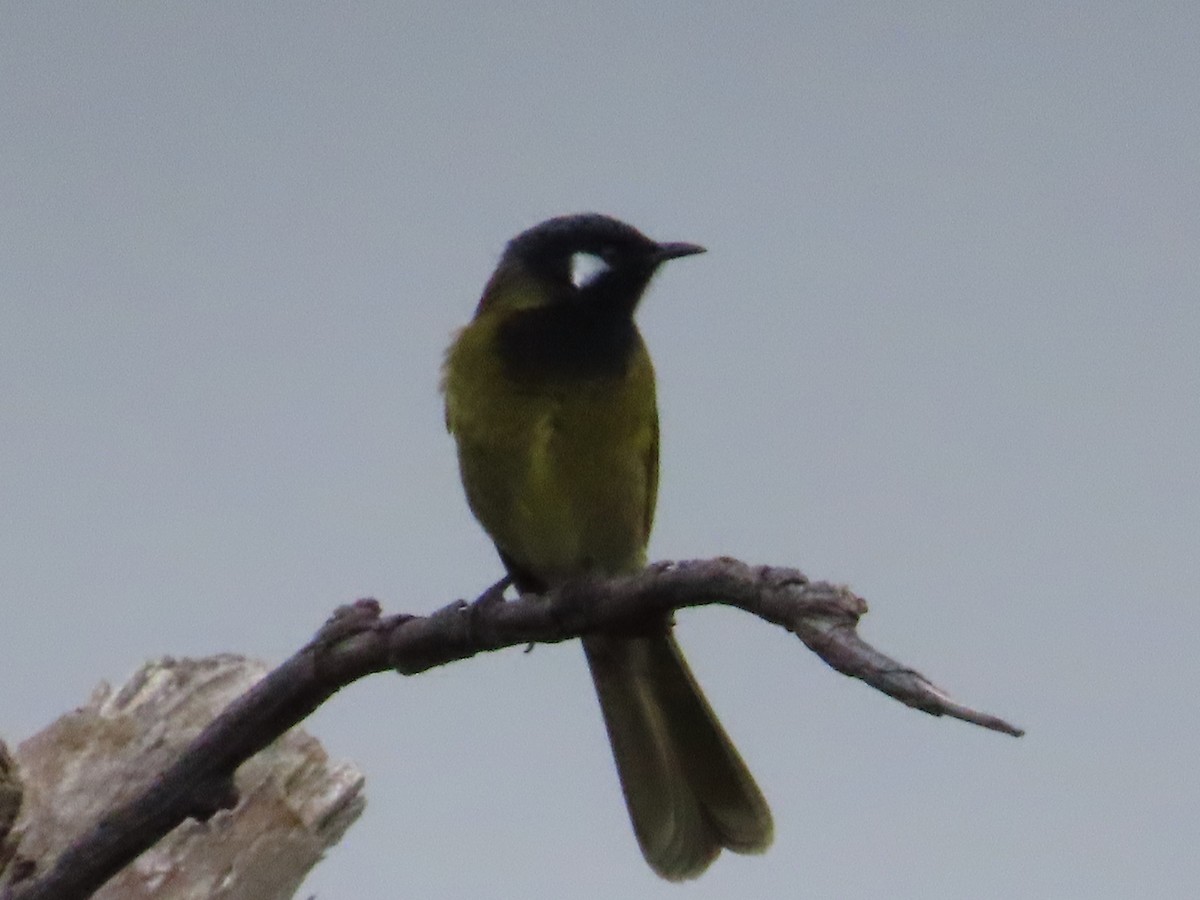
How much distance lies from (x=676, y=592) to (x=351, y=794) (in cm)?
245

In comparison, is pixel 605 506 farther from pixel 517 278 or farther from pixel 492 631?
pixel 492 631

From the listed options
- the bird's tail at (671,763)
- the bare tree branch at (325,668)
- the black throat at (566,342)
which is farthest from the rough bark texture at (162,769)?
the bare tree branch at (325,668)

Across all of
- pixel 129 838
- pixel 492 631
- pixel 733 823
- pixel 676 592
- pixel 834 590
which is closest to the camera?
pixel 834 590

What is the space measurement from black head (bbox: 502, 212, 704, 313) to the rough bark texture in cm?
145

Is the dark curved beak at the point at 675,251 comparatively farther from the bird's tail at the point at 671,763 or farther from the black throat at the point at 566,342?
the bird's tail at the point at 671,763

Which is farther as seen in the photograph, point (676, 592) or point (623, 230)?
point (623, 230)

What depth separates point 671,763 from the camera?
518 centimetres

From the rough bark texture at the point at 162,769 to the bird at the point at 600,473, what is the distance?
825 millimetres

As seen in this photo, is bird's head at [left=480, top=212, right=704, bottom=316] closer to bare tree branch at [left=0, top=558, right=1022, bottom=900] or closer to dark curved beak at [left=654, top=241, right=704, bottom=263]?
dark curved beak at [left=654, top=241, right=704, bottom=263]

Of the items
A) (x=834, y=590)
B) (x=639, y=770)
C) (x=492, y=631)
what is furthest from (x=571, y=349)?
(x=834, y=590)

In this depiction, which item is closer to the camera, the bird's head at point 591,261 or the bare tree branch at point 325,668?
the bare tree branch at point 325,668

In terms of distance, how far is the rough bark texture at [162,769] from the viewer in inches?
204

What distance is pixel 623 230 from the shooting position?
5570 mm

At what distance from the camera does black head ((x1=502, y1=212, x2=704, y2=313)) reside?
5.48m
